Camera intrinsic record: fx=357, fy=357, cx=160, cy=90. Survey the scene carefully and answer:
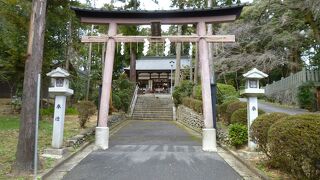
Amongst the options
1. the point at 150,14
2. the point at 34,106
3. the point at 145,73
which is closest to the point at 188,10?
the point at 150,14

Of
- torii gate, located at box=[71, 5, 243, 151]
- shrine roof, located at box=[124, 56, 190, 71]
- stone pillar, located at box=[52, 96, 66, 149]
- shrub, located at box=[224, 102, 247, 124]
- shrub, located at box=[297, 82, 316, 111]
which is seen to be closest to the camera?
stone pillar, located at box=[52, 96, 66, 149]

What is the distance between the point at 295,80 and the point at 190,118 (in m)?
11.2

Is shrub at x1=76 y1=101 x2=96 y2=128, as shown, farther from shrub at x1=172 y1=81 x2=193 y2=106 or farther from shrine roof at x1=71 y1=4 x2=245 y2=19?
shrub at x1=172 y1=81 x2=193 y2=106

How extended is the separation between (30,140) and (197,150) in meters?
5.36

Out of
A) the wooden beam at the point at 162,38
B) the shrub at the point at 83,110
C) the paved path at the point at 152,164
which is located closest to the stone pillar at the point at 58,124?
the paved path at the point at 152,164

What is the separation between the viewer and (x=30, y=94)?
8109 mm

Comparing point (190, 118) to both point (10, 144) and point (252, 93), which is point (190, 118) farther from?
point (10, 144)

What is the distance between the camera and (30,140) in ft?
26.2

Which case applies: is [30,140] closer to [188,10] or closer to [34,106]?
[34,106]

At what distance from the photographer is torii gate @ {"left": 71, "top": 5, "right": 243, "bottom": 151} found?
39.4 ft

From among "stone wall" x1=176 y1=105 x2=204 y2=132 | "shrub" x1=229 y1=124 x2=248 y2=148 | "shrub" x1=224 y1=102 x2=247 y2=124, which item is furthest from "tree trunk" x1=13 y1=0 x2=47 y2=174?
"stone wall" x1=176 y1=105 x2=204 y2=132

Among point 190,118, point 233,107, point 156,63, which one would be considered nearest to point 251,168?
point 233,107

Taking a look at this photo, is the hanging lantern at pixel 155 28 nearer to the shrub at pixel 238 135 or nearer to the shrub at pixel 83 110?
the shrub at pixel 238 135

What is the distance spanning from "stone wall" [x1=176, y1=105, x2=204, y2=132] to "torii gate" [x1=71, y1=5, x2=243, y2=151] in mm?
5873
